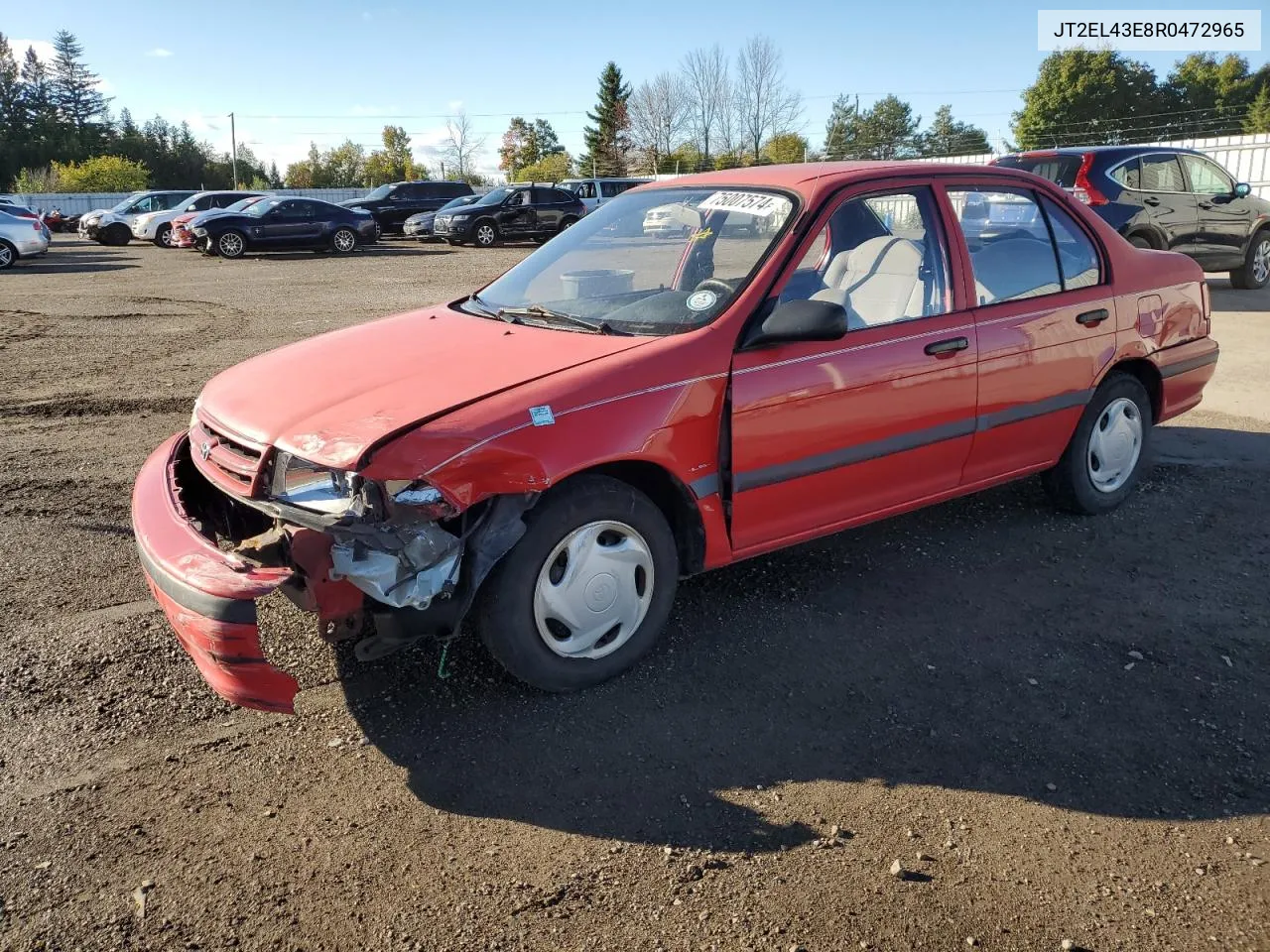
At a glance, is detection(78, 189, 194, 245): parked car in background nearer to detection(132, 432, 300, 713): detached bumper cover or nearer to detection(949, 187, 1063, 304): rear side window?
detection(949, 187, 1063, 304): rear side window

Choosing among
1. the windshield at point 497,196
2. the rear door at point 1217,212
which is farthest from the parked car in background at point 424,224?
the rear door at point 1217,212

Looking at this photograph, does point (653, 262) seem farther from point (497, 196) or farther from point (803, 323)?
point (497, 196)

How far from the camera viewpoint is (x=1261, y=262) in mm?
12922

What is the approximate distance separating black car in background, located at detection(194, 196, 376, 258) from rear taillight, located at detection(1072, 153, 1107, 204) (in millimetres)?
17206

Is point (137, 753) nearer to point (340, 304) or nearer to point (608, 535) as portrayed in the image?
point (608, 535)

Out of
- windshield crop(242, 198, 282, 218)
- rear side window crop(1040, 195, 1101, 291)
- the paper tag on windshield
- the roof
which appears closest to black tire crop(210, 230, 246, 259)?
windshield crop(242, 198, 282, 218)

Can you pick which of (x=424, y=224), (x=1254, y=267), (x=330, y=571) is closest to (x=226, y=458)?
(x=330, y=571)

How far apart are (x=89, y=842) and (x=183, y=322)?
10.6m

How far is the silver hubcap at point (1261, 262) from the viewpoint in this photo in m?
12.8

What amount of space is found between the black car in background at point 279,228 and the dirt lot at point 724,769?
19944mm

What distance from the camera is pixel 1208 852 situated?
265cm

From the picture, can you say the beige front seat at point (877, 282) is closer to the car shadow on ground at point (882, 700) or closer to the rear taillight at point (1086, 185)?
the car shadow on ground at point (882, 700)

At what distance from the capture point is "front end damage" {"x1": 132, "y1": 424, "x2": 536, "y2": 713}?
278cm

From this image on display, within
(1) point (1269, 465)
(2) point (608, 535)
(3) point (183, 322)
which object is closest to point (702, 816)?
(2) point (608, 535)
